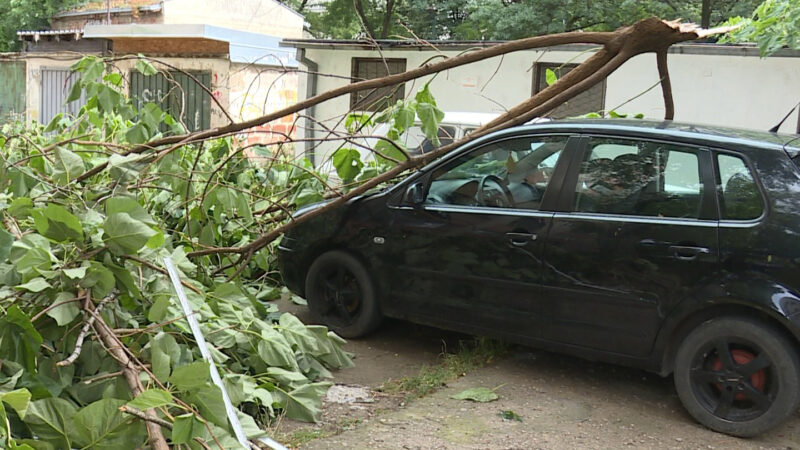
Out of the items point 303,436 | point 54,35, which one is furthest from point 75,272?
point 54,35

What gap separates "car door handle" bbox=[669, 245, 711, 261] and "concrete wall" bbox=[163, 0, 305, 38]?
1977 cm

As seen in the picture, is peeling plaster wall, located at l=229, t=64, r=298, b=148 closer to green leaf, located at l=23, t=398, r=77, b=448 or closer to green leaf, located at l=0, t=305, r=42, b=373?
green leaf, located at l=0, t=305, r=42, b=373

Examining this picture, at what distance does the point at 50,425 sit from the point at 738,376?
11.5 ft

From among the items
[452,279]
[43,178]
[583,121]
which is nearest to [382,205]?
[452,279]

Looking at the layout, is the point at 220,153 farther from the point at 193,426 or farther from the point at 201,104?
the point at 201,104

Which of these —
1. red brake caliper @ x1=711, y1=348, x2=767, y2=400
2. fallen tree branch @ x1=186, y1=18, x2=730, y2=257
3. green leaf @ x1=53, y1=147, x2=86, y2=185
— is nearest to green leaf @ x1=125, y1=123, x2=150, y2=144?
fallen tree branch @ x1=186, y1=18, x2=730, y2=257

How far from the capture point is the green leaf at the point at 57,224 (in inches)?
153

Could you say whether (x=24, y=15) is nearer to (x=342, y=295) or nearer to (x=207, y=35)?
(x=207, y=35)

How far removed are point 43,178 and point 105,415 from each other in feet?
7.53

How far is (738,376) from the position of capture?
471 cm

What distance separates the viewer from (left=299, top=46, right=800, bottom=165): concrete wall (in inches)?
552

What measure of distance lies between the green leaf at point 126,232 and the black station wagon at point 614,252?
2.40 m

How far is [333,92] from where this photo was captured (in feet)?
19.1

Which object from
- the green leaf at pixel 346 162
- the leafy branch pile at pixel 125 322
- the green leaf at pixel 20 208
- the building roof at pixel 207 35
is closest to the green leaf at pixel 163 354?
the leafy branch pile at pixel 125 322
